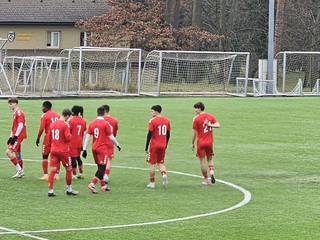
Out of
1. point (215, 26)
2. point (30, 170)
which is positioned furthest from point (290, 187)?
point (215, 26)

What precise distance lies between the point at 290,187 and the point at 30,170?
7243 mm

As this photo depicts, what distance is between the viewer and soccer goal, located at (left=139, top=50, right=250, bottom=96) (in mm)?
54188

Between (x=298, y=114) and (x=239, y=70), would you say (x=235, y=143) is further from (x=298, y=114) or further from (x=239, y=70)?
(x=239, y=70)

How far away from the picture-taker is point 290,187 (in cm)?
2203

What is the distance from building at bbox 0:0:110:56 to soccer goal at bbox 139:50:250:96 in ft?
73.4

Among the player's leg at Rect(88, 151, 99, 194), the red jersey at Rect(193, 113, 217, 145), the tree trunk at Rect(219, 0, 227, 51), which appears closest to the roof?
the tree trunk at Rect(219, 0, 227, 51)

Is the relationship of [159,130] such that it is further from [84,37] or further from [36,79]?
[84,37]

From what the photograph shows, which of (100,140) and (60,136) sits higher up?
(60,136)

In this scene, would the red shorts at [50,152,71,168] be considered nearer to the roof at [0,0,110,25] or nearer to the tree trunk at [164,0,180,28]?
the tree trunk at [164,0,180,28]

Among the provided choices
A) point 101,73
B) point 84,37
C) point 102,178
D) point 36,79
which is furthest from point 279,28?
point 102,178

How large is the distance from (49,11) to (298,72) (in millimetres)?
29609

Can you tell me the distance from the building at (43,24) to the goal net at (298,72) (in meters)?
23.6

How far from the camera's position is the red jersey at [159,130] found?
21.2 m

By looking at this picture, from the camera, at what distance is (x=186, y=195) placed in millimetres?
20688
